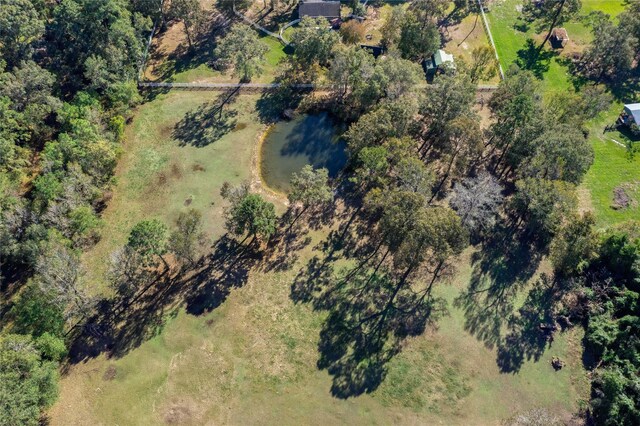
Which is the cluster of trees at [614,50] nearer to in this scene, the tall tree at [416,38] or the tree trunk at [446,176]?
the tall tree at [416,38]

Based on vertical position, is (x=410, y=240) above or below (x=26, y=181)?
below

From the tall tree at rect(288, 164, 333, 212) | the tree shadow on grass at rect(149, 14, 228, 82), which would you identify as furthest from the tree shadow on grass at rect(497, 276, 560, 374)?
the tree shadow on grass at rect(149, 14, 228, 82)

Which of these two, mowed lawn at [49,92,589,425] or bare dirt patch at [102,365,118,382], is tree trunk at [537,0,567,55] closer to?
mowed lawn at [49,92,589,425]

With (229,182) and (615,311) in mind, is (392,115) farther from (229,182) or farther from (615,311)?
(615,311)

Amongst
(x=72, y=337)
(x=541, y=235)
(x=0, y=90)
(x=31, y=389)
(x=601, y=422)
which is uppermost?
(x=0, y=90)

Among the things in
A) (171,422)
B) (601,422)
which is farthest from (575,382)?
(171,422)

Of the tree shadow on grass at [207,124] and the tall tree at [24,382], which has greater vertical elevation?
the tree shadow on grass at [207,124]

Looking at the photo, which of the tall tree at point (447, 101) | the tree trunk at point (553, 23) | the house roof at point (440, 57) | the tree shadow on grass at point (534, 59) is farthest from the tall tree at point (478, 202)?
the tree trunk at point (553, 23)
